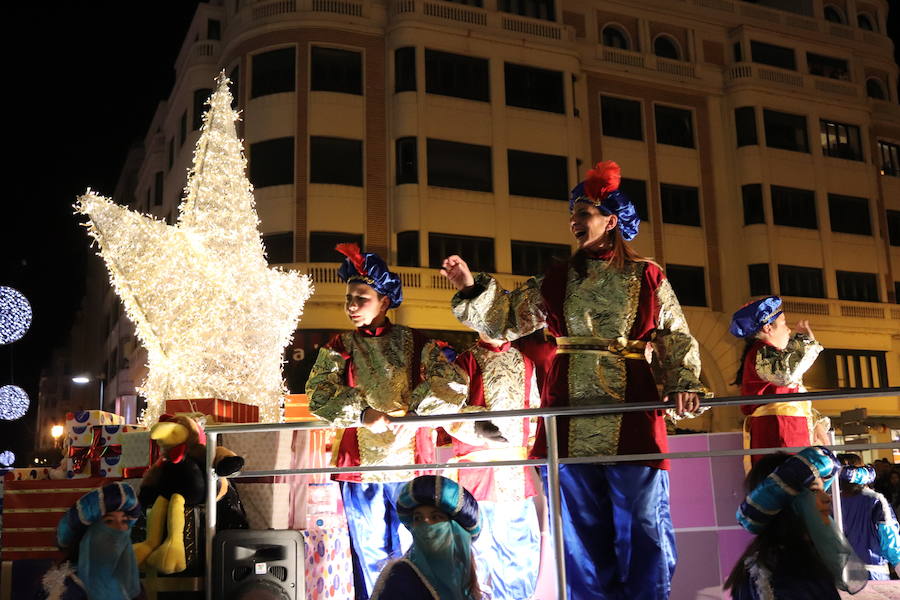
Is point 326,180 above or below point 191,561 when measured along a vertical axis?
above

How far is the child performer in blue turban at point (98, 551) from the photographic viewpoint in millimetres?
4016

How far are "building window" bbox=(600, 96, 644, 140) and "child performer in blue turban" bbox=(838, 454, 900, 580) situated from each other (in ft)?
64.9

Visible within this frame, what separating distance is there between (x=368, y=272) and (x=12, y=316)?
13791mm

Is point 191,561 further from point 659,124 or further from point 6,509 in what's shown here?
point 659,124

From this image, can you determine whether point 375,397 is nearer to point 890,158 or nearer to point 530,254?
point 530,254

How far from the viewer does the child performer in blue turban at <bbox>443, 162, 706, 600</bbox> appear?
11.9 feet

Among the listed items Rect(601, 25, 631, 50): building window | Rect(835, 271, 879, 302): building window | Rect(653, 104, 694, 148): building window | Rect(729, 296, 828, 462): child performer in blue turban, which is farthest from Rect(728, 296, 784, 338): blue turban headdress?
Rect(835, 271, 879, 302): building window

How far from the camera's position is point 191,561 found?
16.7 feet

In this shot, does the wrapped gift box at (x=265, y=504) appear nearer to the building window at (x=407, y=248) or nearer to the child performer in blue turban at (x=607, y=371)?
the child performer in blue turban at (x=607, y=371)

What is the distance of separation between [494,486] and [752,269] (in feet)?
75.4

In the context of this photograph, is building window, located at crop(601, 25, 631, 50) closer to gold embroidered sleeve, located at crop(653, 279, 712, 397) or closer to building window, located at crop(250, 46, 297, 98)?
building window, located at crop(250, 46, 297, 98)

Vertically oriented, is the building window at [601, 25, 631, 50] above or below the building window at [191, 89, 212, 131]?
above

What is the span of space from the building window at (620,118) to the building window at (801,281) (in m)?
5.72

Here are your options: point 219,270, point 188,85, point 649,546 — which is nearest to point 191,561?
point 649,546
